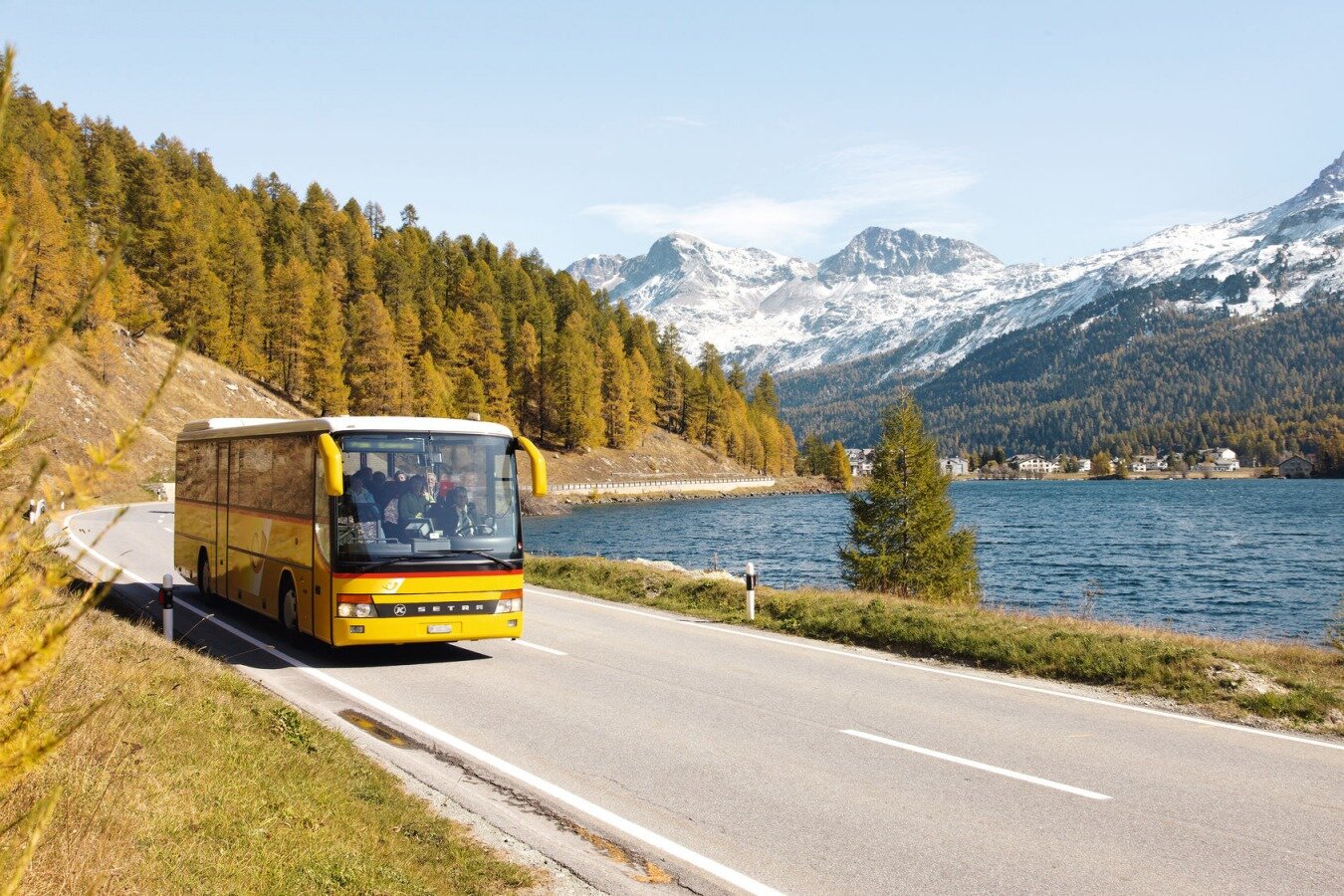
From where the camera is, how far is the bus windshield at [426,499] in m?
13.1

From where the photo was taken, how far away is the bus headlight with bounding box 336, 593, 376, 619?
42.0 ft

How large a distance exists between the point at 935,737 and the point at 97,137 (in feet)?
411

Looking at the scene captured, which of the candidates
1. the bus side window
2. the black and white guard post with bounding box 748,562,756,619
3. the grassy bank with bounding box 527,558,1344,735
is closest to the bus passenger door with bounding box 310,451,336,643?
the bus side window

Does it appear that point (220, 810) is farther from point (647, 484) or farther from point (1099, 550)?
point (647, 484)

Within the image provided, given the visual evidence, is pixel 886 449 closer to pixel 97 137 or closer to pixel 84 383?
pixel 84 383

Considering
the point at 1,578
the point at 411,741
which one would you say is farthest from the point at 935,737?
the point at 1,578

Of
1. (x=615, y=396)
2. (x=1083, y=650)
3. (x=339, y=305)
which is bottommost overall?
(x=1083, y=650)

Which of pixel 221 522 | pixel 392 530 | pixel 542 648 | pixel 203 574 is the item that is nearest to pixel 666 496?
pixel 203 574

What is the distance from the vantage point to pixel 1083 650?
519 inches

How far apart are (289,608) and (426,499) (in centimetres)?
313

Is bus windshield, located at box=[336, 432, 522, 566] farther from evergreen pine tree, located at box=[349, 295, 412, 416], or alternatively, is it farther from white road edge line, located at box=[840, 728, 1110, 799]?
evergreen pine tree, located at box=[349, 295, 412, 416]

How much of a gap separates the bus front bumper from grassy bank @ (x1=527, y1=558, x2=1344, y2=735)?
5.49m

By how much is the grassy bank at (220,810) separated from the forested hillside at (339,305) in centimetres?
5869

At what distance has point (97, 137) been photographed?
356 ft
